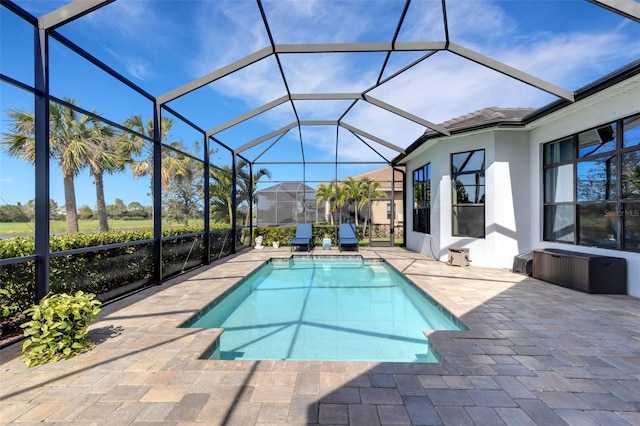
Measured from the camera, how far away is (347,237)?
11516mm

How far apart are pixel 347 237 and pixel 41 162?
363 inches

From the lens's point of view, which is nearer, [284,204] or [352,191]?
[284,204]

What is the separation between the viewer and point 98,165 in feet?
14.7

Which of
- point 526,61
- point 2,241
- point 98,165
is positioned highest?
point 526,61

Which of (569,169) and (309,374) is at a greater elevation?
(569,169)

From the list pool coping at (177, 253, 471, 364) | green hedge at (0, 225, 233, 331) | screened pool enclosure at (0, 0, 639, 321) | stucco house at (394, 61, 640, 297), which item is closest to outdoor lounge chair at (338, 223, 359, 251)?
pool coping at (177, 253, 471, 364)

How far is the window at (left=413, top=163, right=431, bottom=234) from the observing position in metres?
9.84

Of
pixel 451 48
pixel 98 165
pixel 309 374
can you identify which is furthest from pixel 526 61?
pixel 98 165

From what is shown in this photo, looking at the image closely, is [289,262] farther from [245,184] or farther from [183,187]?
[183,187]

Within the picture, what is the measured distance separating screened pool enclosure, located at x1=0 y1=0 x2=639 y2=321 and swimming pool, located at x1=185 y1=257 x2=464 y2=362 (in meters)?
1.96

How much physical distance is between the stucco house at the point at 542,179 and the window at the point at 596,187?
2 cm

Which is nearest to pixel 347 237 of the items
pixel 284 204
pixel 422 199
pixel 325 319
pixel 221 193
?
pixel 422 199

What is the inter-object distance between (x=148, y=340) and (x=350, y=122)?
8570 mm

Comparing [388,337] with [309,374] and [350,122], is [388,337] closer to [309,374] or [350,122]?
[309,374]
